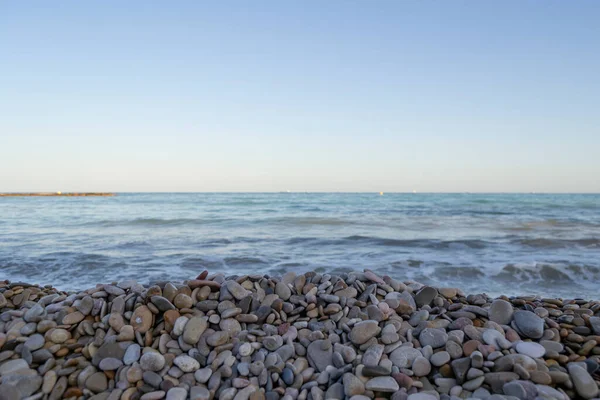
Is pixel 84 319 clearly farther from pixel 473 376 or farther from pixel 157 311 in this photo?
pixel 473 376

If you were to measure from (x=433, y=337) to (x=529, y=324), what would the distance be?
0.67 meters

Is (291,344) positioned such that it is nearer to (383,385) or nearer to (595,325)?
(383,385)

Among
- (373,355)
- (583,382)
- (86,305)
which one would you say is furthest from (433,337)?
(86,305)

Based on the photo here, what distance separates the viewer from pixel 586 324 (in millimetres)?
2639

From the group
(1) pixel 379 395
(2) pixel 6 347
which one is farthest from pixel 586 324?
(2) pixel 6 347

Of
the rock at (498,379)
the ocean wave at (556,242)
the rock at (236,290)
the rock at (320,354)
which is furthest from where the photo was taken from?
the ocean wave at (556,242)

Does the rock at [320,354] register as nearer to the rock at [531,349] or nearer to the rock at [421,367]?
the rock at [421,367]

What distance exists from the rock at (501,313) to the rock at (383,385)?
3.52ft

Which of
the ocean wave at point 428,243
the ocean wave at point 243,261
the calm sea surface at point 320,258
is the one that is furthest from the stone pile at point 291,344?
the ocean wave at point 428,243

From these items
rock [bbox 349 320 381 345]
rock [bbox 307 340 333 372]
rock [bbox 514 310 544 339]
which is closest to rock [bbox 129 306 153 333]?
rock [bbox 307 340 333 372]

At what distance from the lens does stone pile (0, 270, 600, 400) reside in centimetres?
216

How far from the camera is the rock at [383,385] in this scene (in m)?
2.11

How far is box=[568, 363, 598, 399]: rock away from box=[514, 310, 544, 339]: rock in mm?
416

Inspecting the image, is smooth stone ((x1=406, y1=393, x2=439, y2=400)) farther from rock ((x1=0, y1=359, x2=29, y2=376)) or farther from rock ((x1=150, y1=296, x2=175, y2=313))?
rock ((x1=0, y1=359, x2=29, y2=376))
